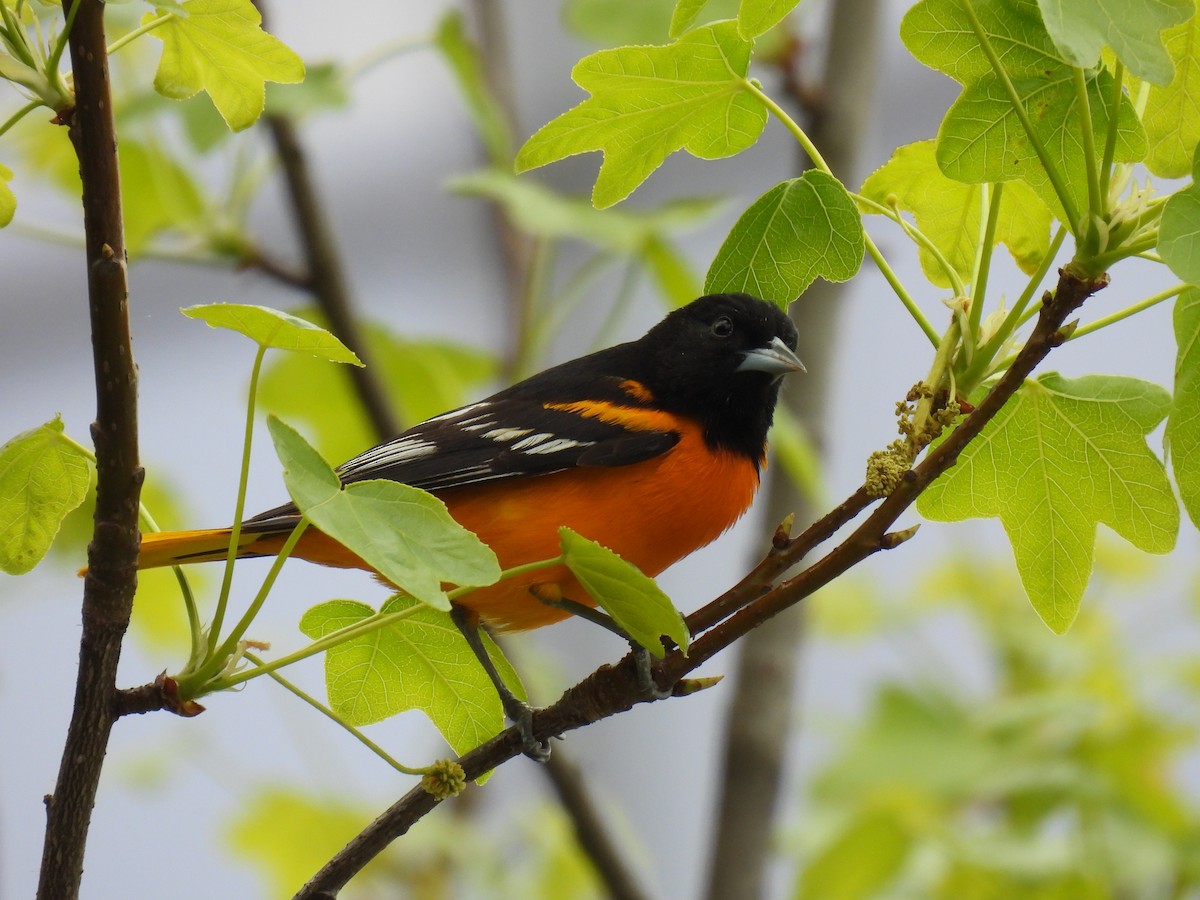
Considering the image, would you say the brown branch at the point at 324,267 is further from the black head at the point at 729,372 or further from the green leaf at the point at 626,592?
the green leaf at the point at 626,592

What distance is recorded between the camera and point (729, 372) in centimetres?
233

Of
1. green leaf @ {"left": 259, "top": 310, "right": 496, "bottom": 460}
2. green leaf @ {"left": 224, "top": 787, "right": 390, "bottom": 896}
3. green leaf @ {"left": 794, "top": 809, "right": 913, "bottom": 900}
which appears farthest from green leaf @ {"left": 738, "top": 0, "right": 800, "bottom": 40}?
green leaf @ {"left": 224, "top": 787, "right": 390, "bottom": 896}

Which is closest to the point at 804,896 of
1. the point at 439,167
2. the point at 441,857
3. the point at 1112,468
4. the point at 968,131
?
the point at 441,857

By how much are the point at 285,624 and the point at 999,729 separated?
233cm

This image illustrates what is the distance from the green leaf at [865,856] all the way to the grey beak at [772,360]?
1140 millimetres

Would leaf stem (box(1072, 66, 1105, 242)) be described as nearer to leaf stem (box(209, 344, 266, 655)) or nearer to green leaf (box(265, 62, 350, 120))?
leaf stem (box(209, 344, 266, 655))

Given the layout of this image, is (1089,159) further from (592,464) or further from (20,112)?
(592,464)

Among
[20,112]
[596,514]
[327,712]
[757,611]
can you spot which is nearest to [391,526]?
[327,712]

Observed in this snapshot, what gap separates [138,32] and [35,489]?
1.63 ft

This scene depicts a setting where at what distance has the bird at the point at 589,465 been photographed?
1998 millimetres

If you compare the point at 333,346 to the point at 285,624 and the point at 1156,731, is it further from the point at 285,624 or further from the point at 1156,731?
the point at 285,624

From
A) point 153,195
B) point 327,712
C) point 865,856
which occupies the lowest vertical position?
point 865,856

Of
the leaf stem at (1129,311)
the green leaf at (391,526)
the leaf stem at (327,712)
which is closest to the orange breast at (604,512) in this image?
the leaf stem at (327,712)

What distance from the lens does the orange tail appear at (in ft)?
6.09
